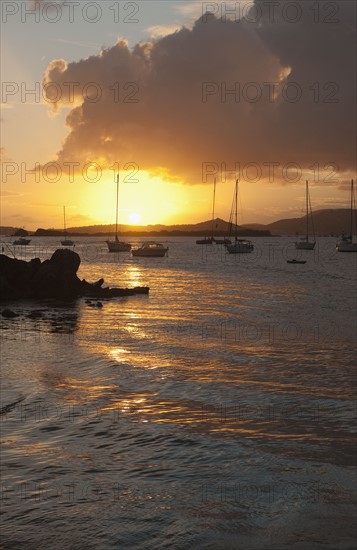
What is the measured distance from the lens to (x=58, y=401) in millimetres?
14445

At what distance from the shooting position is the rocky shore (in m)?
44.9

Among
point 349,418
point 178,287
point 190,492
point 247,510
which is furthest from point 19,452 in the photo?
point 178,287

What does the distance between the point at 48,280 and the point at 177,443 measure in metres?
36.0

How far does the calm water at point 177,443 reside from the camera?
816cm

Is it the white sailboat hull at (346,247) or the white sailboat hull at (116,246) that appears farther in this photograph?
the white sailboat hull at (346,247)

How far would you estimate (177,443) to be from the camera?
11.6m

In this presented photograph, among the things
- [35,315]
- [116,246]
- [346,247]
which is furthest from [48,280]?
[346,247]

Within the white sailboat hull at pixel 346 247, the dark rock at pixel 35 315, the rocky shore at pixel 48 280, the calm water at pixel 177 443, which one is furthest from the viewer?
the white sailboat hull at pixel 346 247

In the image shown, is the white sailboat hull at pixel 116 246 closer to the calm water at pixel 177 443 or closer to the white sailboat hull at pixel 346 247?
the white sailboat hull at pixel 346 247

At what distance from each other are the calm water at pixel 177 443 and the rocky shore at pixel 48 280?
64.3ft

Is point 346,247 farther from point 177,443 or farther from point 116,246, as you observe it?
point 177,443

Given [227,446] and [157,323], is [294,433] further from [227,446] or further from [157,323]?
[157,323]

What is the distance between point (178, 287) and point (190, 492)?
5197cm

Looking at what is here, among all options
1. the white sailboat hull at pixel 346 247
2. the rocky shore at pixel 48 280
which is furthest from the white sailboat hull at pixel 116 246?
the rocky shore at pixel 48 280
